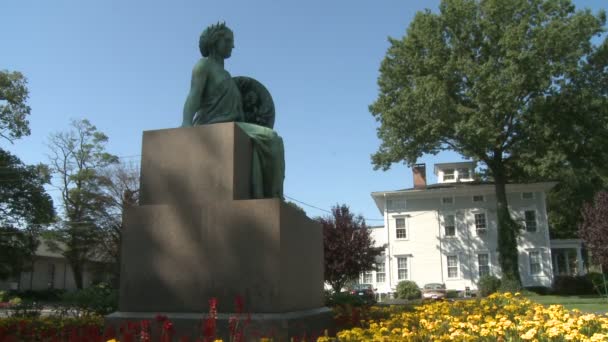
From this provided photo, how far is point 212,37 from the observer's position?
295 inches

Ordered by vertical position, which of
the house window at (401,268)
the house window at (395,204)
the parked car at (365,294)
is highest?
the house window at (395,204)

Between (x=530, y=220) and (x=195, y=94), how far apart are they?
4094 cm

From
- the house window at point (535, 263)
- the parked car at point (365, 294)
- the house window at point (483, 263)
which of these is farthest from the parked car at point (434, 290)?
the house window at point (535, 263)

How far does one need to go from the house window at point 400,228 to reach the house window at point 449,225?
130 inches

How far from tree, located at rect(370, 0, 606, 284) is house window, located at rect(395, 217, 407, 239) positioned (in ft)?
32.1

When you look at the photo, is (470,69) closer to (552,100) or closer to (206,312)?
(552,100)

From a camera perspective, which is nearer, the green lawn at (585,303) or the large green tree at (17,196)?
the green lawn at (585,303)

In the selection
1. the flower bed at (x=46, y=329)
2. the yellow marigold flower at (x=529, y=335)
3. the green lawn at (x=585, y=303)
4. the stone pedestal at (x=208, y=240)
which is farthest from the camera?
the green lawn at (x=585, y=303)

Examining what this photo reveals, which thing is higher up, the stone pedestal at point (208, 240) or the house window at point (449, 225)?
the house window at point (449, 225)

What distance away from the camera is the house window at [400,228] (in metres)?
44.7

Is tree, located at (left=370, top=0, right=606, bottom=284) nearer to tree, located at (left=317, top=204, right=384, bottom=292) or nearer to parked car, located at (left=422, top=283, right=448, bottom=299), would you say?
parked car, located at (left=422, top=283, right=448, bottom=299)

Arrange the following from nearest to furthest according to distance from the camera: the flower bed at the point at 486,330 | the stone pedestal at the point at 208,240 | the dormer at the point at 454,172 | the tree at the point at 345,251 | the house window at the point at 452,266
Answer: the flower bed at the point at 486,330 < the stone pedestal at the point at 208,240 < the tree at the point at 345,251 < the house window at the point at 452,266 < the dormer at the point at 454,172

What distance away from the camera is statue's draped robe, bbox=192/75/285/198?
6723 millimetres

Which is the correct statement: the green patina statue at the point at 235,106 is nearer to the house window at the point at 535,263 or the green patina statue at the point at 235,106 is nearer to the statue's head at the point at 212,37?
the statue's head at the point at 212,37
